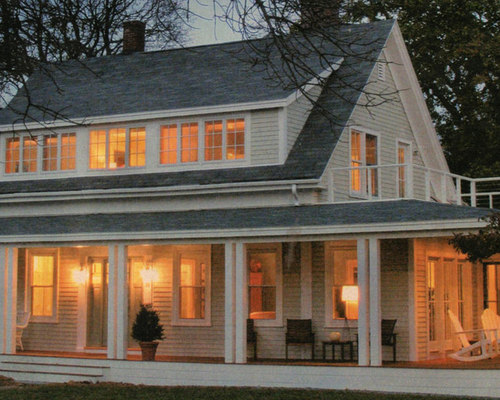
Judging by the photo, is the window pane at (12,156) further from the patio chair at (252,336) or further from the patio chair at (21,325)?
the patio chair at (252,336)

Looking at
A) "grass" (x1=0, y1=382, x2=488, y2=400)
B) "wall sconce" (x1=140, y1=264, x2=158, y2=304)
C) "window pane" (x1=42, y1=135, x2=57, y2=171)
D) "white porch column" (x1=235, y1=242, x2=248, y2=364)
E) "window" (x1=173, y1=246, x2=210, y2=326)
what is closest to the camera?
"grass" (x1=0, y1=382, x2=488, y2=400)

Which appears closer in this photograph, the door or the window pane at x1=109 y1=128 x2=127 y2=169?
the window pane at x1=109 y1=128 x2=127 y2=169

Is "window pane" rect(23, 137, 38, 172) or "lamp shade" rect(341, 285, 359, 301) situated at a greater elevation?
"window pane" rect(23, 137, 38, 172)

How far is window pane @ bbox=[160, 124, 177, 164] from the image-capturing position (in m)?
24.3

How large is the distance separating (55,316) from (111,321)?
4.05 meters

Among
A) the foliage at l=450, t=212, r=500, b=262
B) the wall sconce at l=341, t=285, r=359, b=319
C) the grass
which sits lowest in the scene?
the grass

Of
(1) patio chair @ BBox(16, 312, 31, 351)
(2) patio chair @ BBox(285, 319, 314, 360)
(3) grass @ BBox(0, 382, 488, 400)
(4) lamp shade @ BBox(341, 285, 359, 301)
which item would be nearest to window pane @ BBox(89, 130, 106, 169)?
(1) patio chair @ BBox(16, 312, 31, 351)

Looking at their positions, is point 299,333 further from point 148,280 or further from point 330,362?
point 148,280

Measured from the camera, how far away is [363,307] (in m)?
19.7

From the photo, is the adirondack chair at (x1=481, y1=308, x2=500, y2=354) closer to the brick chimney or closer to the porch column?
the porch column

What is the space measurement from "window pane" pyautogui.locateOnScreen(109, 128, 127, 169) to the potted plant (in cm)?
406

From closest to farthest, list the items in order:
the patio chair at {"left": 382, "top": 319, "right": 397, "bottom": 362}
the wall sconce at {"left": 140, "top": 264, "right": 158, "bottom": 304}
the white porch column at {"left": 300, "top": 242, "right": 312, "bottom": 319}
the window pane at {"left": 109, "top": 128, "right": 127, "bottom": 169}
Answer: the patio chair at {"left": 382, "top": 319, "right": 397, "bottom": 362}, the white porch column at {"left": 300, "top": 242, "right": 312, "bottom": 319}, the wall sconce at {"left": 140, "top": 264, "right": 158, "bottom": 304}, the window pane at {"left": 109, "top": 128, "right": 127, "bottom": 169}

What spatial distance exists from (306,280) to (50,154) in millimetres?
7498

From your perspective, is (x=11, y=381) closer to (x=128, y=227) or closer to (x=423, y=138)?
(x=128, y=227)
